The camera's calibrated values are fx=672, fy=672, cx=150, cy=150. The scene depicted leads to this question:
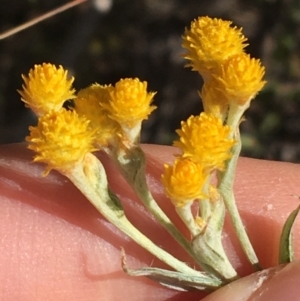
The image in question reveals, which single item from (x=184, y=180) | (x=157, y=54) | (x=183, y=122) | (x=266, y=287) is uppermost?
(x=157, y=54)

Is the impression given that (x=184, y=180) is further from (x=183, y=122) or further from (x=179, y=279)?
(x=179, y=279)

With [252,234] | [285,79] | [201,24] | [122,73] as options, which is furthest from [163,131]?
[201,24]

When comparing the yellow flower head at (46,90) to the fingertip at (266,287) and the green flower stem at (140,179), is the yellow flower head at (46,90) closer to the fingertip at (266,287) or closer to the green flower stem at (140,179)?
the green flower stem at (140,179)

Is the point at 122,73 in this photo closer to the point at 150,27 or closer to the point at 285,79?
the point at 150,27

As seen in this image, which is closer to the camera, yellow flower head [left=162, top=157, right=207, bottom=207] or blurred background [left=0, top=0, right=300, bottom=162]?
yellow flower head [left=162, top=157, right=207, bottom=207]

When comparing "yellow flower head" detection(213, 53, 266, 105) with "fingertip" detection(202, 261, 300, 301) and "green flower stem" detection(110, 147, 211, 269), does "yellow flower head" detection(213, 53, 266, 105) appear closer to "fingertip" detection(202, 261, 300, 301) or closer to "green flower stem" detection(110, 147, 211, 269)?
"green flower stem" detection(110, 147, 211, 269)

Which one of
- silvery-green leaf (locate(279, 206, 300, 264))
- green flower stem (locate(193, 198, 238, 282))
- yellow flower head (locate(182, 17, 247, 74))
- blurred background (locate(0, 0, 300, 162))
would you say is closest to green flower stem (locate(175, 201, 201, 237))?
green flower stem (locate(193, 198, 238, 282))

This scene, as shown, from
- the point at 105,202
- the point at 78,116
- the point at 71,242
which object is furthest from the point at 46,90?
the point at 71,242
